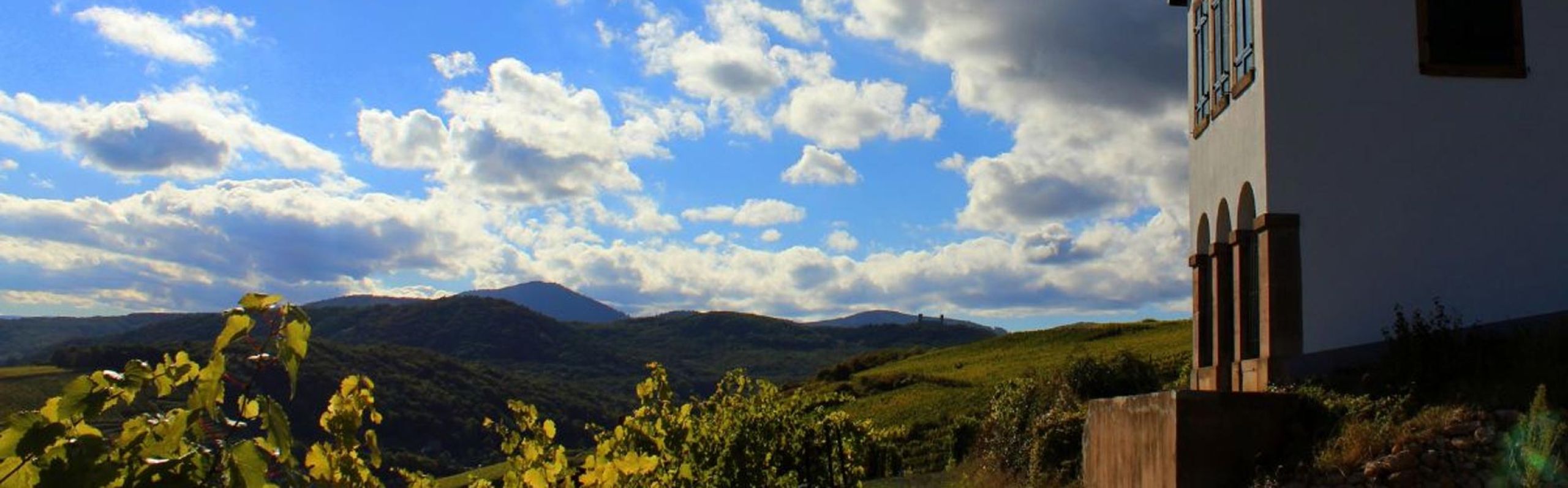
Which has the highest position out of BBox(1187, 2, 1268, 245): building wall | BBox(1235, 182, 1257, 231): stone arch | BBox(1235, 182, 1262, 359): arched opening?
BBox(1187, 2, 1268, 245): building wall

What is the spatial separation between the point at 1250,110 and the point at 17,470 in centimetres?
1397

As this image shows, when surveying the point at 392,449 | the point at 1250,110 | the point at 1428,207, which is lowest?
the point at 392,449

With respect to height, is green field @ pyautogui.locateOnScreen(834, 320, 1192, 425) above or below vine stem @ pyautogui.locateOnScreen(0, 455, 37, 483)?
above

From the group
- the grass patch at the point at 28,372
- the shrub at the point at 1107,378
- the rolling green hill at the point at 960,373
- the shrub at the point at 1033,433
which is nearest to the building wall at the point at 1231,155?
the shrub at the point at 1033,433

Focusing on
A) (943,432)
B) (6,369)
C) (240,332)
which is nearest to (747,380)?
(240,332)

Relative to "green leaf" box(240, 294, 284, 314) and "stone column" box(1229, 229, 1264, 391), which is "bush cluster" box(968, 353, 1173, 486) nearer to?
"stone column" box(1229, 229, 1264, 391)

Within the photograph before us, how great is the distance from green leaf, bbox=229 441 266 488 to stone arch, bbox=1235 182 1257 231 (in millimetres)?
14174

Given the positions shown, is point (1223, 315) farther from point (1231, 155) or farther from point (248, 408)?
point (248, 408)

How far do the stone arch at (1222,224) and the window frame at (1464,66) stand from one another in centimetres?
327

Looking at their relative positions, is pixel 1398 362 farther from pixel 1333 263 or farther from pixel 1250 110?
pixel 1250 110

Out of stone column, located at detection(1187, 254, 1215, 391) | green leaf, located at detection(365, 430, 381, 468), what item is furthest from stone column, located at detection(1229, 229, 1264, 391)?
green leaf, located at detection(365, 430, 381, 468)

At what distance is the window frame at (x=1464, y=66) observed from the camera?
1412 centimetres

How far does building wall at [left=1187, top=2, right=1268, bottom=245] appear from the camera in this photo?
559 inches

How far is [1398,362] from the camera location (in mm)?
12562
